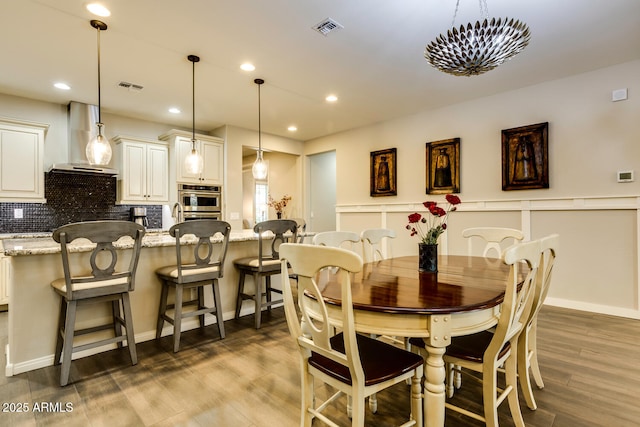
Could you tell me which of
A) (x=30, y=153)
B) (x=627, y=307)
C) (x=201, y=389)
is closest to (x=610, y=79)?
(x=627, y=307)

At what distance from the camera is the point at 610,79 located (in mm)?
3363

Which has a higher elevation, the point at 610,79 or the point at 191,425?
the point at 610,79

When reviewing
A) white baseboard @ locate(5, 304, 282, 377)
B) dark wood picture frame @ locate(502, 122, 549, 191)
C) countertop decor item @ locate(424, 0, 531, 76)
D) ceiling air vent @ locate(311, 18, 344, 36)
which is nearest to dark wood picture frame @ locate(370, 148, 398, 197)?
dark wood picture frame @ locate(502, 122, 549, 191)

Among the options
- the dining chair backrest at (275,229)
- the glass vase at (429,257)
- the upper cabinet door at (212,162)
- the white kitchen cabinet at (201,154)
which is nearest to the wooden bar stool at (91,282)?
the dining chair backrest at (275,229)

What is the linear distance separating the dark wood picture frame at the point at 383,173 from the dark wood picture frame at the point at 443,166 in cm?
57

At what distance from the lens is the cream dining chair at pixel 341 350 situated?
115cm

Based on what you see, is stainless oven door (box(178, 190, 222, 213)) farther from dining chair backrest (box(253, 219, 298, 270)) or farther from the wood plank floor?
the wood plank floor

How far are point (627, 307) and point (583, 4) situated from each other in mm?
2937

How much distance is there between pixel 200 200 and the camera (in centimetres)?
524

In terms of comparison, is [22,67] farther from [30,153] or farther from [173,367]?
[173,367]

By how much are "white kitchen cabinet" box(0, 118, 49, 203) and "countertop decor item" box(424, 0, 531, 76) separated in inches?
184

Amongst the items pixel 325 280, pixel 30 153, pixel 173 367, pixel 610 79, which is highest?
pixel 610 79

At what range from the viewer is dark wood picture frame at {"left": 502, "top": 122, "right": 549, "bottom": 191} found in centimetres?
375

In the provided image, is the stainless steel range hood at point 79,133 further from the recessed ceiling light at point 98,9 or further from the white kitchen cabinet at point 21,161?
the recessed ceiling light at point 98,9
